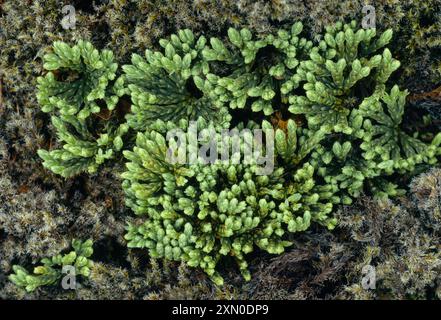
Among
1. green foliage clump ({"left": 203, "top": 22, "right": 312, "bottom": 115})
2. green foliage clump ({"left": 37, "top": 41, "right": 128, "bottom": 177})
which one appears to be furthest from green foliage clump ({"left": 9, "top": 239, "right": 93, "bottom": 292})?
green foliage clump ({"left": 203, "top": 22, "right": 312, "bottom": 115})

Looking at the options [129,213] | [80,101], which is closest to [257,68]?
[80,101]

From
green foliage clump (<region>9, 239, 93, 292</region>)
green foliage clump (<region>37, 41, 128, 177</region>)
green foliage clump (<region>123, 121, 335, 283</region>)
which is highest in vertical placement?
green foliage clump (<region>37, 41, 128, 177</region>)

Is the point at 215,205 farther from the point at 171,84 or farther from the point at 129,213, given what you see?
the point at 171,84

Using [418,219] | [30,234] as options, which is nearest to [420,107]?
[418,219]

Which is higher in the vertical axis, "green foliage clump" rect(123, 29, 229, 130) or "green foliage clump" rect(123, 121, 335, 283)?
"green foliage clump" rect(123, 29, 229, 130)

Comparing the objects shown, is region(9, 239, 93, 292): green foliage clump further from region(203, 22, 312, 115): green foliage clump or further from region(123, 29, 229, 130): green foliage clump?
region(203, 22, 312, 115): green foliage clump

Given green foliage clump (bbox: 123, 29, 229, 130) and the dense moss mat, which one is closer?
the dense moss mat
